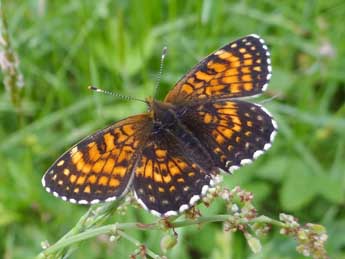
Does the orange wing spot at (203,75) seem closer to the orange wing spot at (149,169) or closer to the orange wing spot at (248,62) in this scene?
the orange wing spot at (248,62)

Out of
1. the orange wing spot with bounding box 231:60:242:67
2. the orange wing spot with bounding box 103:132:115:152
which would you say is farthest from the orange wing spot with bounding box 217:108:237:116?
the orange wing spot with bounding box 103:132:115:152

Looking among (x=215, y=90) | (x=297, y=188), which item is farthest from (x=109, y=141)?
(x=297, y=188)

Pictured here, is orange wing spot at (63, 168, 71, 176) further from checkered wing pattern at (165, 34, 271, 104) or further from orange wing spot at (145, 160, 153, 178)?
checkered wing pattern at (165, 34, 271, 104)

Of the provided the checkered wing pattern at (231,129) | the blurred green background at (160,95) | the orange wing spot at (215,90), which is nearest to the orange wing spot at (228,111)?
the checkered wing pattern at (231,129)

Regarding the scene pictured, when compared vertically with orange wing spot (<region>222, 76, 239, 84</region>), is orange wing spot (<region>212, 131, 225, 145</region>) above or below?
below

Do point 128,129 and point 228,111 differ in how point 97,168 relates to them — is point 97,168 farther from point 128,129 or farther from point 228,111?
point 228,111
